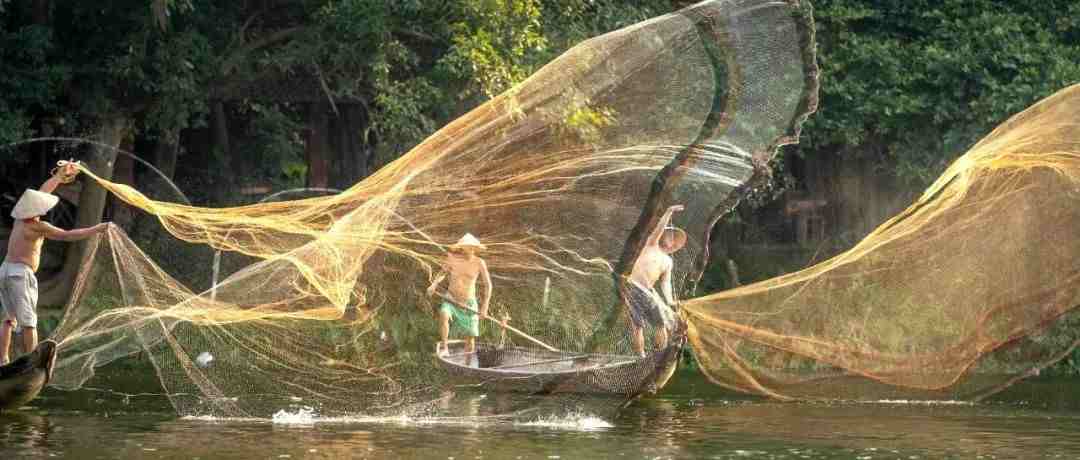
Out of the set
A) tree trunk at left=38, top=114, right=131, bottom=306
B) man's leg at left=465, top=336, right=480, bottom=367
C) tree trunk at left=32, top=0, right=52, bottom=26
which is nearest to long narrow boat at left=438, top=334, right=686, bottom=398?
man's leg at left=465, top=336, right=480, bottom=367

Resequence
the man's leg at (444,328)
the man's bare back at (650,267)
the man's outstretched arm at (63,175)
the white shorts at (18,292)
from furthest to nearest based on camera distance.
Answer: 1. the white shorts at (18,292)
2. the man's leg at (444,328)
3. the man's outstretched arm at (63,175)
4. the man's bare back at (650,267)

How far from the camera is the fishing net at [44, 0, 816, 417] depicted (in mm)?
13945

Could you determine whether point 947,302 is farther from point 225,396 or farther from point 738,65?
point 225,396

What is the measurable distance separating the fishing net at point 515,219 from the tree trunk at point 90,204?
8.20 metres

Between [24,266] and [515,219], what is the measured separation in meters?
4.09

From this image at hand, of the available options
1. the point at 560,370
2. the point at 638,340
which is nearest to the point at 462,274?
the point at 560,370

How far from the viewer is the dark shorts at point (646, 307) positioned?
45.9 feet

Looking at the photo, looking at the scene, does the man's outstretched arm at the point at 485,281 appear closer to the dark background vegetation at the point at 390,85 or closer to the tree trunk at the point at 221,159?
the dark background vegetation at the point at 390,85

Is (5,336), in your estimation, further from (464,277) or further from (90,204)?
(90,204)

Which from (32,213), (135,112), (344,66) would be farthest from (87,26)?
(32,213)

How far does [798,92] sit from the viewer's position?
1384 centimetres

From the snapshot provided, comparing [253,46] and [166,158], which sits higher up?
[253,46]

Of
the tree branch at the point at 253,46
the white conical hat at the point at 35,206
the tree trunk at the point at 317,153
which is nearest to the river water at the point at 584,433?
the white conical hat at the point at 35,206

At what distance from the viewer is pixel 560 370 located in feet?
47.5
